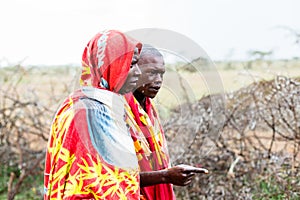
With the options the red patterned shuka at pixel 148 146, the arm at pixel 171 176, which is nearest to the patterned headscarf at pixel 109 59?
the red patterned shuka at pixel 148 146

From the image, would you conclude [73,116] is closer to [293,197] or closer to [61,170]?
[61,170]

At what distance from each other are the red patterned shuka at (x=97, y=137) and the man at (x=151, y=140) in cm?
16

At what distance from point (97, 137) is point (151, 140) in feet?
1.63

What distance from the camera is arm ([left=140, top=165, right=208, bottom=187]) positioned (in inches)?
111

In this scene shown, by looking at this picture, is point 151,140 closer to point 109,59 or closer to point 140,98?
point 140,98

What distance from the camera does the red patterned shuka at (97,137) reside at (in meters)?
2.61

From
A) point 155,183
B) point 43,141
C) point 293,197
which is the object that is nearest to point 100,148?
point 155,183

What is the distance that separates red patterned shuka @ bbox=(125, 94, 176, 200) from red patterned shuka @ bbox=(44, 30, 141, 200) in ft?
0.59

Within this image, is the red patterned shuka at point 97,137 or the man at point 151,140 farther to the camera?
the man at point 151,140

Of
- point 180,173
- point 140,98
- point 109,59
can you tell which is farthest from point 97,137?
point 140,98

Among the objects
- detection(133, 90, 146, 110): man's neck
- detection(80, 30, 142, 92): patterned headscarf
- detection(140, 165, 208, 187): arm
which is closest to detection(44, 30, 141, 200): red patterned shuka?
detection(80, 30, 142, 92): patterned headscarf

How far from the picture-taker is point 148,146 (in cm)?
302

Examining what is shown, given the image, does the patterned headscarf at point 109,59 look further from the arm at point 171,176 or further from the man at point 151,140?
the arm at point 171,176

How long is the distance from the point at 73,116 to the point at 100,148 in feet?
0.57
